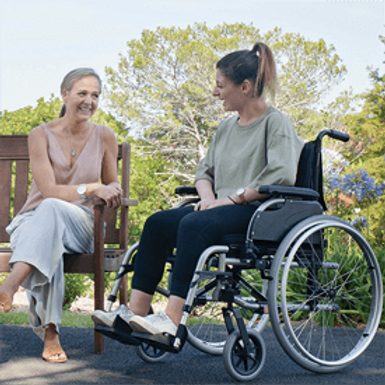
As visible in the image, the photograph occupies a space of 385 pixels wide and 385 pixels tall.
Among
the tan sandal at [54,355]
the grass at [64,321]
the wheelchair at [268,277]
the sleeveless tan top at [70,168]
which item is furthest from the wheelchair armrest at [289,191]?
the grass at [64,321]

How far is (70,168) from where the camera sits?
2799mm

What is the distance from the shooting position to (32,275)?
239 cm

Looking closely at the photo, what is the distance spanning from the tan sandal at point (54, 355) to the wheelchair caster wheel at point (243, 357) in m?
0.75

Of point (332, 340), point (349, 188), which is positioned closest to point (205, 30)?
point (349, 188)

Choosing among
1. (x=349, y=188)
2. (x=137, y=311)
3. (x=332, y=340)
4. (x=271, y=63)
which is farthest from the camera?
(x=349, y=188)

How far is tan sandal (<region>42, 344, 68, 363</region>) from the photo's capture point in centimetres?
241

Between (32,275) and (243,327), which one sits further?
(32,275)

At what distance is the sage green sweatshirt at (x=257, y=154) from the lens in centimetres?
230

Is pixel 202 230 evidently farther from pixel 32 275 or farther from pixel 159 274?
pixel 32 275

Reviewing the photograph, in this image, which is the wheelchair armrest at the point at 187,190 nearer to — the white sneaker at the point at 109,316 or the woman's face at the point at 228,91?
the woman's face at the point at 228,91

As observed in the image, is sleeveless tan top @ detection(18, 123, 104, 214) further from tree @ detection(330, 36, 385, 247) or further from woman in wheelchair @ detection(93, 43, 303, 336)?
tree @ detection(330, 36, 385, 247)

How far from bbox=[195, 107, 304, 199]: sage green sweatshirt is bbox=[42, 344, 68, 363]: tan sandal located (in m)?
0.95

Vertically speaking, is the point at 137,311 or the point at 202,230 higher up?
the point at 202,230

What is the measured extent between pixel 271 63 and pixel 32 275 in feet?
4.43
